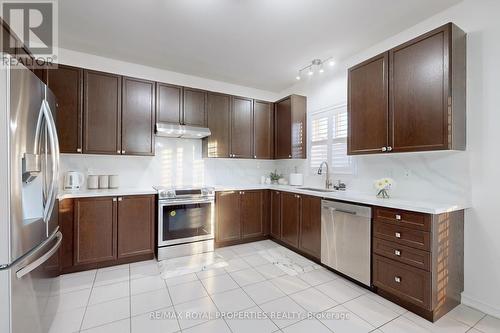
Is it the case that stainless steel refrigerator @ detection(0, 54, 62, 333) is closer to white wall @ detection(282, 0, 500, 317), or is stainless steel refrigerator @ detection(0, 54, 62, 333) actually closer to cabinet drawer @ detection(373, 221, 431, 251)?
cabinet drawer @ detection(373, 221, 431, 251)

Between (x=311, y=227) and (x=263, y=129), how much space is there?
200 cm

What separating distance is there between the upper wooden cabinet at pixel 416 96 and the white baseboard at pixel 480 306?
1.39 m

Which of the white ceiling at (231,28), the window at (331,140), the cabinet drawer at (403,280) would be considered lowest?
the cabinet drawer at (403,280)

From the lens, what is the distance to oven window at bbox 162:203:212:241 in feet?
10.4

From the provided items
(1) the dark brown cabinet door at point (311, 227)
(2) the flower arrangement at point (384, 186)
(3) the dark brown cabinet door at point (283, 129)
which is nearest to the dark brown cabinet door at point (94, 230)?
(1) the dark brown cabinet door at point (311, 227)

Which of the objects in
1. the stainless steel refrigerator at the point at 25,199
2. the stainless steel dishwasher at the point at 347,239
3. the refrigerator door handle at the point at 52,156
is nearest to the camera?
the stainless steel refrigerator at the point at 25,199

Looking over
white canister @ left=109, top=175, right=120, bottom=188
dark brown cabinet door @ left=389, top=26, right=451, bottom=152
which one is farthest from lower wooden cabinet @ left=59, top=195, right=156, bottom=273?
dark brown cabinet door @ left=389, top=26, right=451, bottom=152

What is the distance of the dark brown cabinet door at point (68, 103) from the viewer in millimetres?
2797

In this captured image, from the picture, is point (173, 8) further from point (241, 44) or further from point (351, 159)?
point (351, 159)

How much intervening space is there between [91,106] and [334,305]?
358 cm

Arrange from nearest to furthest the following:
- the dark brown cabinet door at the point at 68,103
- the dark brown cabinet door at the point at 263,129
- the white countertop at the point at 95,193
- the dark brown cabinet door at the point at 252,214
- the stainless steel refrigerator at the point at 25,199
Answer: the stainless steel refrigerator at the point at 25,199
the white countertop at the point at 95,193
the dark brown cabinet door at the point at 68,103
the dark brown cabinet door at the point at 252,214
the dark brown cabinet door at the point at 263,129

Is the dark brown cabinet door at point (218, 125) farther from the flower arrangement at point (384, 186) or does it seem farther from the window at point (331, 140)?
the flower arrangement at point (384, 186)

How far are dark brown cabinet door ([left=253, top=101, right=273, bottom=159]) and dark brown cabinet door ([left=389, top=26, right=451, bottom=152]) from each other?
7.26 feet

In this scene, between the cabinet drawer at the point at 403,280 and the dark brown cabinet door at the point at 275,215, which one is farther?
the dark brown cabinet door at the point at 275,215
